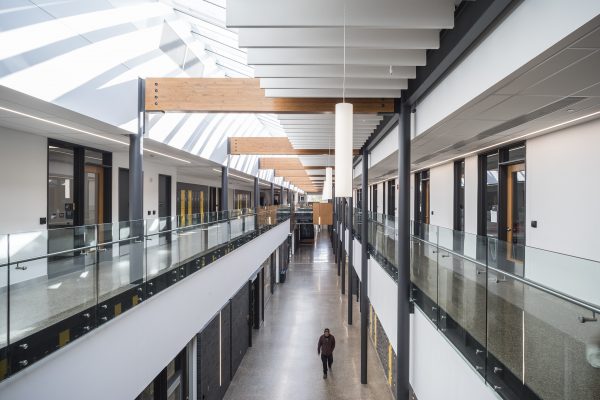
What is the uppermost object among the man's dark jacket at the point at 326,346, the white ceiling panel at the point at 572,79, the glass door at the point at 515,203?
the white ceiling panel at the point at 572,79

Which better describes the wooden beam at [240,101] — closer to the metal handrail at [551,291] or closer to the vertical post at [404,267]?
the vertical post at [404,267]

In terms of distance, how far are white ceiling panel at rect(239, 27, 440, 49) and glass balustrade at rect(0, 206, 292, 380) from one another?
2.35 meters

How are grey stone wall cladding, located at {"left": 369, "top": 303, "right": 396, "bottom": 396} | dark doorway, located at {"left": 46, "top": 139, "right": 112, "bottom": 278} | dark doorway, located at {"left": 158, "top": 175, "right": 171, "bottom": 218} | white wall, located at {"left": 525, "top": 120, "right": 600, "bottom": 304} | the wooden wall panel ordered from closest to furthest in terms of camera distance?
1. white wall, located at {"left": 525, "top": 120, "right": 600, "bottom": 304}
2. dark doorway, located at {"left": 46, "top": 139, "right": 112, "bottom": 278}
3. grey stone wall cladding, located at {"left": 369, "top": 303, "right": 396, "bottom": 396}
4. dark doorway, located at {"left": 158, "top": 175, "right": 171, "bottom": 218}
5. the wooden wall panel

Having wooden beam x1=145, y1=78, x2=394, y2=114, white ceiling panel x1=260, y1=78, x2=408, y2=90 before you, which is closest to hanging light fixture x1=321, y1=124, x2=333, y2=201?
wooden beam x1=145, y1=78, x2=394, y2=114

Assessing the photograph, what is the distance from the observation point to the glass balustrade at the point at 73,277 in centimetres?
238

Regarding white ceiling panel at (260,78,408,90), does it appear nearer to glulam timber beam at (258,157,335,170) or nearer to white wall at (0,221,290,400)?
white wall at (0,221,290,400)

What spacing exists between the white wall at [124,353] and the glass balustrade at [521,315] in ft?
10.3

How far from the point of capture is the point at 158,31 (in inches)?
298

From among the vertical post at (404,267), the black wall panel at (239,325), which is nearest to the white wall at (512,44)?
the vertical post at (404,267)

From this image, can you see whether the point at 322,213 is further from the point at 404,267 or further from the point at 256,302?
the point at 404,267

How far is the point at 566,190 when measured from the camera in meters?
5.02

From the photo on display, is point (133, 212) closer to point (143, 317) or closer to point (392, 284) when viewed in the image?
point (143, 317)

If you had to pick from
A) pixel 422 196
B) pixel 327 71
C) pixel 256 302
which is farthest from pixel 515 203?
pixel 256 302

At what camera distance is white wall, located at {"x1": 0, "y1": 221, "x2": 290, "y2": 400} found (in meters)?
2.51
